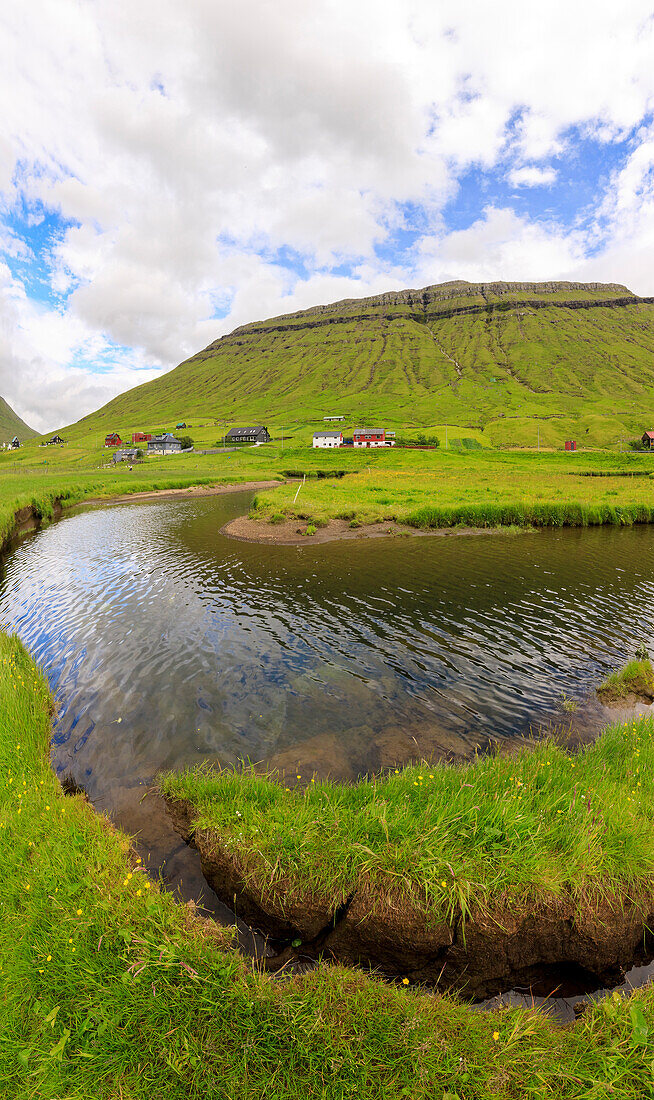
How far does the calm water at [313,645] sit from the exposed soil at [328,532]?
160 inches

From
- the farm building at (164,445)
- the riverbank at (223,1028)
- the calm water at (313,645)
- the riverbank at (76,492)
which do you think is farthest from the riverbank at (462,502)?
the farm building at (164,445)

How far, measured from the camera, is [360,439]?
171 metres

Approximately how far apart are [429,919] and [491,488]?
53.7 metres

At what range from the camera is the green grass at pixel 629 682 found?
1432 cm

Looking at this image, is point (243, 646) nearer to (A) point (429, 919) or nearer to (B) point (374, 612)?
(B) point (374, 612)

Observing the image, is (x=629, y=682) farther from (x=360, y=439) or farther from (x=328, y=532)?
(x=360, y=439)

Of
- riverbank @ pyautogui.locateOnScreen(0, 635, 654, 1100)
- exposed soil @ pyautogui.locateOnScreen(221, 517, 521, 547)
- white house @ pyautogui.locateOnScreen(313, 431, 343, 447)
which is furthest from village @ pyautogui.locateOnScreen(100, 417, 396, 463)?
riverbank @ pyautogui.locateOnScreen(0, 635, 654, 1100)

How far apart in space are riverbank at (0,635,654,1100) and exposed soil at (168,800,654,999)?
82 cm

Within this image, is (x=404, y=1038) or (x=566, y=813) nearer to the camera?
(x=404, y=1038)

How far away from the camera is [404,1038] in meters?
4.89

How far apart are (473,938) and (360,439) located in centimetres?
17319

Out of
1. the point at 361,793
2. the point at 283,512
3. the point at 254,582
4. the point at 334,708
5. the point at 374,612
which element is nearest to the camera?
the point at 361,793

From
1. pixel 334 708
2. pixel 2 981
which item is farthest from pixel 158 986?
pixel 334 708

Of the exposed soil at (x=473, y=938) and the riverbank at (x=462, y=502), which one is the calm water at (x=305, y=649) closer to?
the exposed soil at (x=473, y=938)
